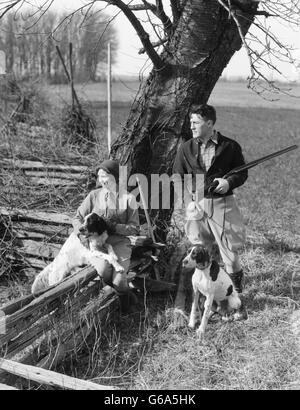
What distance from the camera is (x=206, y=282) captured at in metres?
4.37

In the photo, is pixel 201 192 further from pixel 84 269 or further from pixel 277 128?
pixel 277 128

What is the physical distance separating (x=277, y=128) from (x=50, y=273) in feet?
62.3

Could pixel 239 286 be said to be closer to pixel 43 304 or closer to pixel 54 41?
pixel 43 304

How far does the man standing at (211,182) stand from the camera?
4.58m

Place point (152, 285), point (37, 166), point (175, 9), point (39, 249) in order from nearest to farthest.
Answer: point (152, 285)
point (175, 9)
point (39, 249)
point (37, 166)

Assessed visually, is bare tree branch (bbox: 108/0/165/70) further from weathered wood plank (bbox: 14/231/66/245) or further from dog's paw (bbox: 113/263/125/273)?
weathered wood plank (bbox: 14/231/66/245)

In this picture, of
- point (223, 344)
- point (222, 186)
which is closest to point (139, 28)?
point (222, 186)

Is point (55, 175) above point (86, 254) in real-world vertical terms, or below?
above

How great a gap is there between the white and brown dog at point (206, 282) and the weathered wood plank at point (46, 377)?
1.29 meters

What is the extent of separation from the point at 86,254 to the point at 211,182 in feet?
4.10

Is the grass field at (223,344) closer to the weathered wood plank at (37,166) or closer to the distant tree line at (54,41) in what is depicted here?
the weathered wood plank at (37,166)

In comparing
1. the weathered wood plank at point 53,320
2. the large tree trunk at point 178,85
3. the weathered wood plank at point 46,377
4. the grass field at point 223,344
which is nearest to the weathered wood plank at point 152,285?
the grass field at point 223,344

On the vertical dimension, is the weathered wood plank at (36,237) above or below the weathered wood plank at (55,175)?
below

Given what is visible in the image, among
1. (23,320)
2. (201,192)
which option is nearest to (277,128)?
(201,192)
